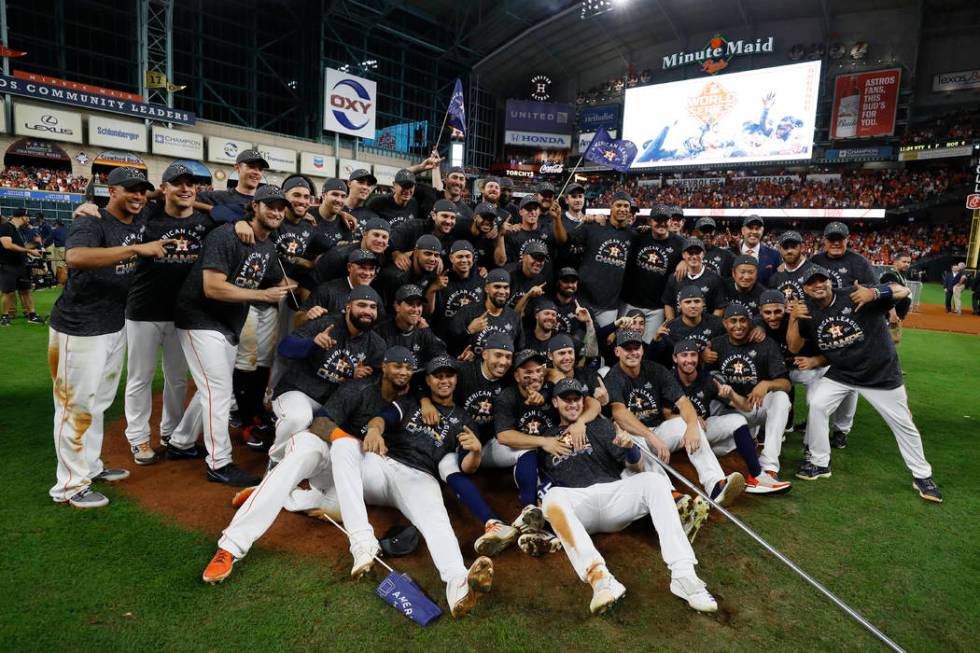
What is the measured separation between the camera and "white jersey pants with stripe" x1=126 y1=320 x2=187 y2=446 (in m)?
5.05

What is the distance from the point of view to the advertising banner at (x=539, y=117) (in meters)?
45.5

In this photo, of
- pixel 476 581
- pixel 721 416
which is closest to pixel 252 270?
pixel 476 581

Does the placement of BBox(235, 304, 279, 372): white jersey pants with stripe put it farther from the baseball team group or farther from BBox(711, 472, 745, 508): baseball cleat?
BBox(711, 472, 745, 508): baseball cleat

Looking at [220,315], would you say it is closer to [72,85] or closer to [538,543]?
[538,543]

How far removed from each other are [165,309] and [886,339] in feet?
22.9

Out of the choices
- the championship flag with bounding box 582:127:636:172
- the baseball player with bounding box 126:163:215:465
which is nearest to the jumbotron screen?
the championship flag with bounding box 582:127:636:172

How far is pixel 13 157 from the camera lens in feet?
78.6

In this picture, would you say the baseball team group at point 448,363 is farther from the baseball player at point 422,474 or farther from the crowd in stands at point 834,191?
the crowd in stands at point 834,191

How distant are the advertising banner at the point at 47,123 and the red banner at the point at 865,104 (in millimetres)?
41095

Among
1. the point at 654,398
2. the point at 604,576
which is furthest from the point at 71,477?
the point at 654,398

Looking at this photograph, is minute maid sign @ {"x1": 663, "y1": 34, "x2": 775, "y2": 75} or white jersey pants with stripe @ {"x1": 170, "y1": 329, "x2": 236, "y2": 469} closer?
white jersey pants with stripe @ {"x1": 170, "y1": 329, "x2": 236, "y2": 469}

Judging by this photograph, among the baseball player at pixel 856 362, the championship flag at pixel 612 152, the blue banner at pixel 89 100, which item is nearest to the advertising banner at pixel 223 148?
the blue banner at pixel 89 100

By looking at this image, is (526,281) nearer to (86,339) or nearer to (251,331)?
(251,331)

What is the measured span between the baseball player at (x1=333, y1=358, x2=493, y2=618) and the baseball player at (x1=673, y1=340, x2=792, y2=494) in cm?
241
